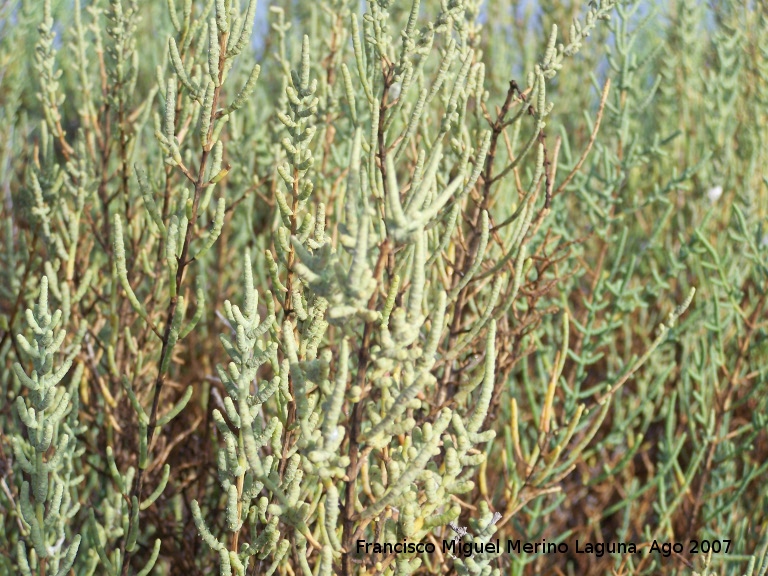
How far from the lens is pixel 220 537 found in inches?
63.3

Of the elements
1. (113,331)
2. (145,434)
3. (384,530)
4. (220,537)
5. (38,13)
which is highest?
(38,13)

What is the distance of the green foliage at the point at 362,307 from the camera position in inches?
34.1

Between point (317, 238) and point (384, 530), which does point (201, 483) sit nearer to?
point (384, 530)

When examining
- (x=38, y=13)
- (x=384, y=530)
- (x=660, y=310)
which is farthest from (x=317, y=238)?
(x=38, y=13)

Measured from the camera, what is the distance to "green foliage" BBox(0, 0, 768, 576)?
2.84 ft

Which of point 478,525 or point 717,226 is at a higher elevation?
point 717,226

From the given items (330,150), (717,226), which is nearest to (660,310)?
(717,226)

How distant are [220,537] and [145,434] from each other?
0.62 m

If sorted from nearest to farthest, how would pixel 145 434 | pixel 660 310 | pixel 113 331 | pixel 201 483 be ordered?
pixel 145 434, pixel 113 331, pixel 201 483, pixel 660 310

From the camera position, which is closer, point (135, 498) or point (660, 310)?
point (135, 498)

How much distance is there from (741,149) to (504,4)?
129 centimetres

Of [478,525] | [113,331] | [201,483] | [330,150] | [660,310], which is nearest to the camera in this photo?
[478,525]

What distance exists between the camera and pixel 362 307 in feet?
2.44

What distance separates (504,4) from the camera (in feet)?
10.7
